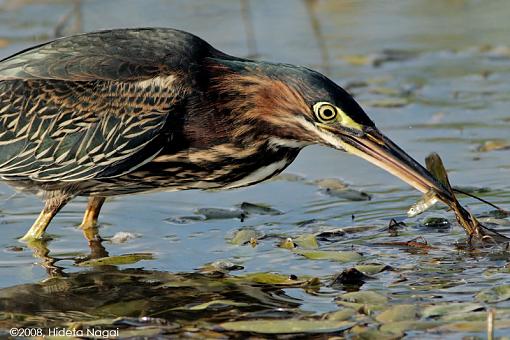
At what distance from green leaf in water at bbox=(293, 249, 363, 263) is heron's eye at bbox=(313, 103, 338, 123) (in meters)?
0.93

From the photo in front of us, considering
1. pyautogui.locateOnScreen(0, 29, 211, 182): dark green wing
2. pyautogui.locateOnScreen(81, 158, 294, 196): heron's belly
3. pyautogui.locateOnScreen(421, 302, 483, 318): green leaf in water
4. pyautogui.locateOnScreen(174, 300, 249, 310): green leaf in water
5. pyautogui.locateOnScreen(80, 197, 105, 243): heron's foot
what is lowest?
pyautogui.locateOnScreen(421, 302, 483, 318): green leaf in water

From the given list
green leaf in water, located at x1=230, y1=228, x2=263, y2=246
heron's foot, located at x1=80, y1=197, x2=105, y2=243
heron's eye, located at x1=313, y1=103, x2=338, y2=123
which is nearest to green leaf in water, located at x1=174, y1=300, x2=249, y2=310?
green leaf in water, located at x1=230, y1=228, x2=263, y2=246

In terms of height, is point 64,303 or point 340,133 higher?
point 340,133

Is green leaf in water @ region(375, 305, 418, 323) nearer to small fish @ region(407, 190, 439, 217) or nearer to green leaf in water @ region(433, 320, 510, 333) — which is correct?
green leaf in water @ region(433, 320, 510, 333)

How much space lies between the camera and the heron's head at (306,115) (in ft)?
26.4

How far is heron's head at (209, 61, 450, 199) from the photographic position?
8055mm

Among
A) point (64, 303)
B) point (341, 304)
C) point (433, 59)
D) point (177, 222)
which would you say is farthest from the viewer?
point (433, 59)

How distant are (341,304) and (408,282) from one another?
0.64 metres

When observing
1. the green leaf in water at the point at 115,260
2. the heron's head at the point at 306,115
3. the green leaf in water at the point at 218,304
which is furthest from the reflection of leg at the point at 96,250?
the green leaf in water at the point at 218,304

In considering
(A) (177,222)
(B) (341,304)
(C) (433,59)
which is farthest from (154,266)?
(C) (433,59)

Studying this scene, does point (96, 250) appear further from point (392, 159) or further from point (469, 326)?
point (469, 326)

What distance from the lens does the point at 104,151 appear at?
870cm

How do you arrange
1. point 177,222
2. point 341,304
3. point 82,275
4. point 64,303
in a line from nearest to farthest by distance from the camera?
1. point 341,304
2. point 64,303
3. point 82,275
4. point 177,222

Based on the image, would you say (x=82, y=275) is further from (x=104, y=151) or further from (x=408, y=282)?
(x=408, y=282)
